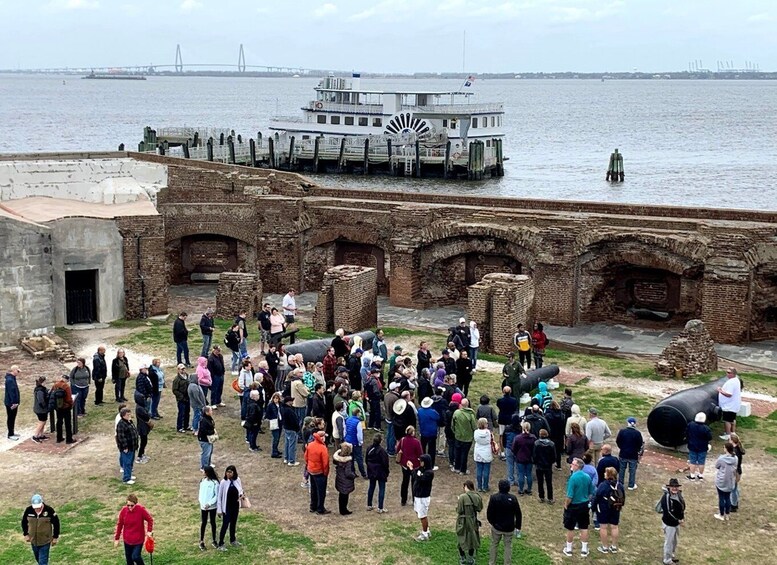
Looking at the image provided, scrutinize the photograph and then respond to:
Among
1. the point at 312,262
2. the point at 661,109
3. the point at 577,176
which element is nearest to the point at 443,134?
the point at 577,176

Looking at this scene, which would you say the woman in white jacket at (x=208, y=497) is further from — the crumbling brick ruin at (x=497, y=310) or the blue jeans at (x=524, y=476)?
the crumbling brick ruin at (x=497, y=310)

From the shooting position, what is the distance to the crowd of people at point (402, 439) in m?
12.4

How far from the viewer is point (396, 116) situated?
7231 centimetres

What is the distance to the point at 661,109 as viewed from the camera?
177750 millimetres

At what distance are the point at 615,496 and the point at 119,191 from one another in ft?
63.9

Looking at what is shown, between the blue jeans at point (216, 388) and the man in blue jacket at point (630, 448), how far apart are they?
22.2 ft

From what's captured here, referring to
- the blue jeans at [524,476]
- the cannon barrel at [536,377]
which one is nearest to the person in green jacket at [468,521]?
the blue jeans at [524,476]

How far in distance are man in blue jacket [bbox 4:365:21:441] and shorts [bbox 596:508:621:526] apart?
359 inches

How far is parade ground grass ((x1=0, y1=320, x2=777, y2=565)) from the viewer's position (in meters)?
12.6

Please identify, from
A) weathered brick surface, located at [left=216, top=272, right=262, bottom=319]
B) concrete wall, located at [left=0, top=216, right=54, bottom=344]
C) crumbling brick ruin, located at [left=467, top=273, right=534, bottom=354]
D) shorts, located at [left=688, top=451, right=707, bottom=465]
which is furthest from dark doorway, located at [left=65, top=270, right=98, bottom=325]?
shorts, located at [left=688, top=451, right=707, bottom=465]

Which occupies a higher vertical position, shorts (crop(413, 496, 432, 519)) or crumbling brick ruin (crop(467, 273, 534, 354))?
crumbling brick ruin (crop(467, 273, 534, 354))

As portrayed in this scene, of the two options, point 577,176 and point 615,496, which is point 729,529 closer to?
point 615,496

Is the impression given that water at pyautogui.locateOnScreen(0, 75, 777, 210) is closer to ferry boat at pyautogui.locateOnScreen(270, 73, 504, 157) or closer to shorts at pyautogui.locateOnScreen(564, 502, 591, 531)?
ferry boat at pyautogui.locateOnScreen(270, 73, 504, 157)

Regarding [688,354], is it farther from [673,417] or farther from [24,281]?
[24,281]
